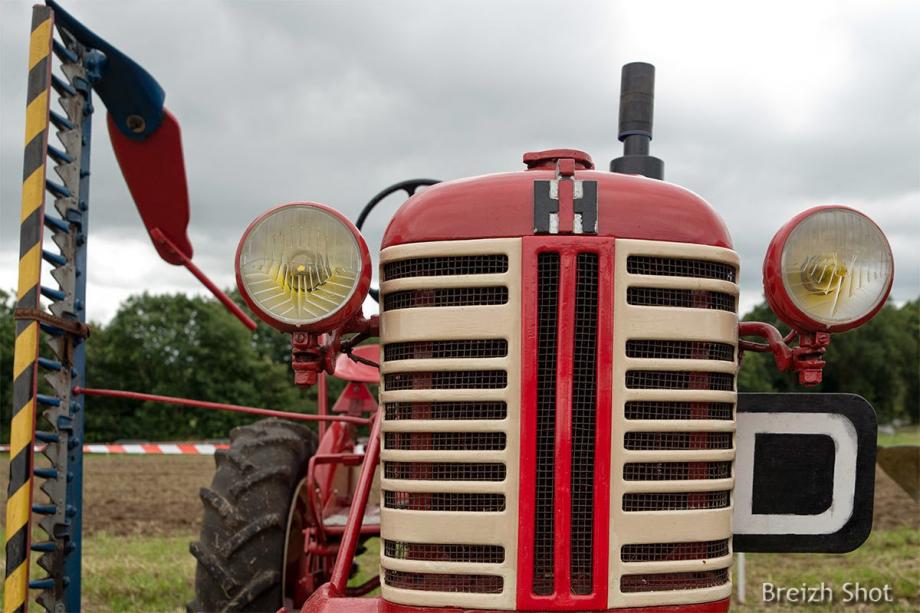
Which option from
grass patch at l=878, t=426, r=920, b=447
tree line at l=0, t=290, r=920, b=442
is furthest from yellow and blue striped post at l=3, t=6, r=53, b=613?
tree line at l=0, t=290, r=920, b=442

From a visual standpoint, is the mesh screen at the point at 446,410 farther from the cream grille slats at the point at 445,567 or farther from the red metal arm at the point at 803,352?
the red metal arm at the point at 803,352

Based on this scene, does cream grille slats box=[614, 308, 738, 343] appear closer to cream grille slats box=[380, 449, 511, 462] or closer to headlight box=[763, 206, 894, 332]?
headlight box=[763, 206, 894, 332]

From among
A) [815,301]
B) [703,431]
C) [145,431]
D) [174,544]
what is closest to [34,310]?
[703,431]

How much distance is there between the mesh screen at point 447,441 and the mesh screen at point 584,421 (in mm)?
196

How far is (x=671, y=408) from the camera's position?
2.20 meters

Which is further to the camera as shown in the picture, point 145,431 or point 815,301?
point 145,431

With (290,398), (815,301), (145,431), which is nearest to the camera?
(815,301)

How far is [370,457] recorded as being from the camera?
2.80 metres

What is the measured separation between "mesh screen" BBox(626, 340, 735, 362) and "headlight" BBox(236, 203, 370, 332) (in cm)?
70

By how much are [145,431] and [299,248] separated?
30.9 meters

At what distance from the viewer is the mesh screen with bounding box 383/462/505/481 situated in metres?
2.13

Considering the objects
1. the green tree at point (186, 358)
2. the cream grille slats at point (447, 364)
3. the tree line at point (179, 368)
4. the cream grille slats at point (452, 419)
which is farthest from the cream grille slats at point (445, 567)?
the green tree at point (186, 358)

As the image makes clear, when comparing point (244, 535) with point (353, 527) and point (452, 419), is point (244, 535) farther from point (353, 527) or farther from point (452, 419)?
point (452, 419)

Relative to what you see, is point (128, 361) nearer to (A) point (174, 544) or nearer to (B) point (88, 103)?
(A) point (174, 544)
